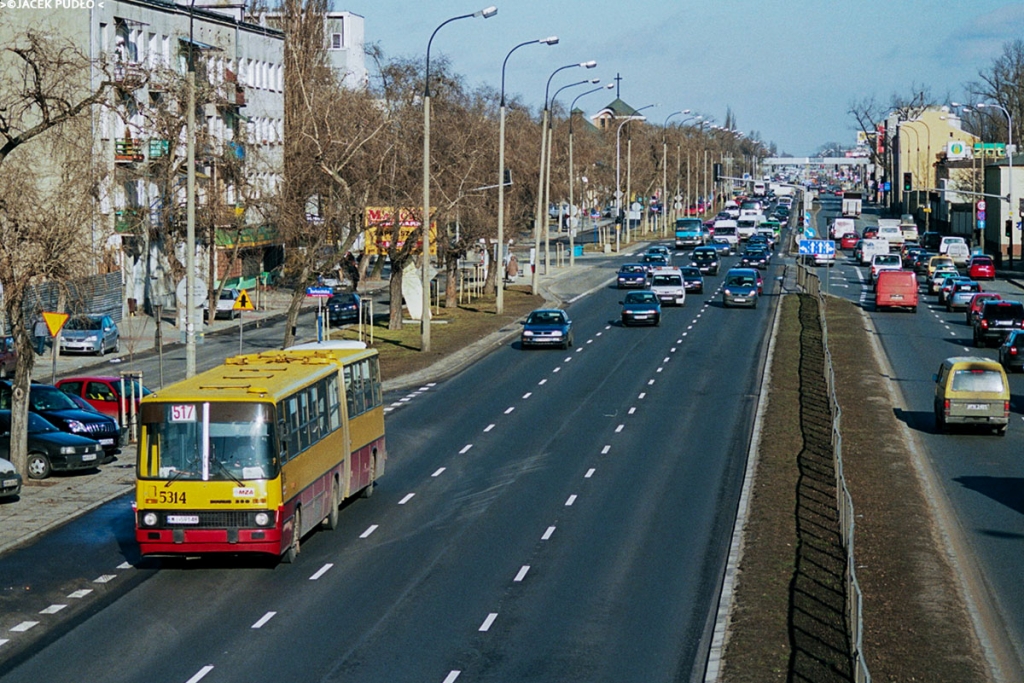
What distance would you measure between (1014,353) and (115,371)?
1092 inches

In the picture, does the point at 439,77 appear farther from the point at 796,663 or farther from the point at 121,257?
the point at 796,663

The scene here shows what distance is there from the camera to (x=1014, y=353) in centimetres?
4597

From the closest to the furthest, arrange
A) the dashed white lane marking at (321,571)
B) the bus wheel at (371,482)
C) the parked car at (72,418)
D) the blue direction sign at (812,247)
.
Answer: the dashed white lane marking at (321,571) < the bus wheel at (371,482) < the parked car at (72,418) < the blue direction sign at (812,247)

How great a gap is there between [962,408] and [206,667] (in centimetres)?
2216

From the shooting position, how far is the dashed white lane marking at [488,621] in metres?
18.2

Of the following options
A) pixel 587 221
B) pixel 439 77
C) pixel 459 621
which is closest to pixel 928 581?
pixel 459 621

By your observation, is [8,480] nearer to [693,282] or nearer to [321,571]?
[321,571]

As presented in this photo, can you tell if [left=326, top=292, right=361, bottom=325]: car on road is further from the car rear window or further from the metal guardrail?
the car rear window

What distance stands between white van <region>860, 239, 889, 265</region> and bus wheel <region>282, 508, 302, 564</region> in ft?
267

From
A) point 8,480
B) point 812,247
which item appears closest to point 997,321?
point 812,247

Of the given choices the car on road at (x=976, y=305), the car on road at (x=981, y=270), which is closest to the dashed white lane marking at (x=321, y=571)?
the car on road at (x=976, y=305)

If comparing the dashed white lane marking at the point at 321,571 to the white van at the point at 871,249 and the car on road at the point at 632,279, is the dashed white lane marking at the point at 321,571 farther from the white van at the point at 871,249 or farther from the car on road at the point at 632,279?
the white van at the point at 871,249

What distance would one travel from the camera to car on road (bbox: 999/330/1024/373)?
45.9m

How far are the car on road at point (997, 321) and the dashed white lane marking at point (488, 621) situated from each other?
37.8 m
